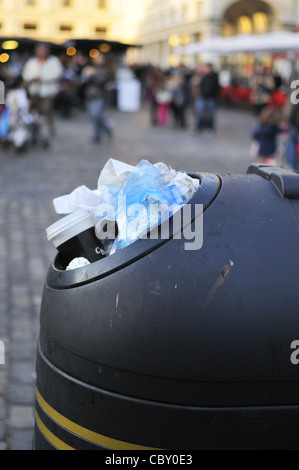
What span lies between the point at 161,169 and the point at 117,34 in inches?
3088

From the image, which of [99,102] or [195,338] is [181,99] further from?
[195,338]

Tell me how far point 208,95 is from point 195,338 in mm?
16277

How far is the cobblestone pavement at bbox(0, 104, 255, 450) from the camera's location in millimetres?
3578

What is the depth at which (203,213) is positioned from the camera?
6.75 ft

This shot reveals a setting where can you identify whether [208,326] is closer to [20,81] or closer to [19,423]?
[19,423]

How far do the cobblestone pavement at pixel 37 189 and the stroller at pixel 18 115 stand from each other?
0.32m

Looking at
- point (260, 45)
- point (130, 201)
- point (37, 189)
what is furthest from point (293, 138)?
point (260, 45)

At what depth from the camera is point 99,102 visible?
14812 mm

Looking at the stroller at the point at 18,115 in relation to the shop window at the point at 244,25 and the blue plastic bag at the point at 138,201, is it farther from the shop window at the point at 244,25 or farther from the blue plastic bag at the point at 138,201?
the shop window at the point at 244,25

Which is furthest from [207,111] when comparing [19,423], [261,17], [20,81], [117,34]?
[117,34]

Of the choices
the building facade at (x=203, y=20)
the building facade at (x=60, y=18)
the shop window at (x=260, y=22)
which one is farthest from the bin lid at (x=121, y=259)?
the building facade at (x=60, y=18)

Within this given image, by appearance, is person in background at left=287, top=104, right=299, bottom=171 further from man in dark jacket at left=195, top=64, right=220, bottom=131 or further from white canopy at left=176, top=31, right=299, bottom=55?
white canopy at left=176, top=31, right=299, bottom=55

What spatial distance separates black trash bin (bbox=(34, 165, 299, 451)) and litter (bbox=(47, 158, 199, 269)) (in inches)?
3.4

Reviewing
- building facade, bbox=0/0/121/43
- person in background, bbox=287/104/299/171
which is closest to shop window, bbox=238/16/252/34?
building facade, bbox=0/0/121/43
